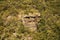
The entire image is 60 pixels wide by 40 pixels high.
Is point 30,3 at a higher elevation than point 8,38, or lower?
higher

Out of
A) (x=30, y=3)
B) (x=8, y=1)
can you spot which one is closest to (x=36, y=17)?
(x=30, y=3)

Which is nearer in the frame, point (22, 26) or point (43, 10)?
point (22, 26)

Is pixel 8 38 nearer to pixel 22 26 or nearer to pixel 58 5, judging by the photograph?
pixel 22 26

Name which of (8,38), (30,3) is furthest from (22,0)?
(8,38)

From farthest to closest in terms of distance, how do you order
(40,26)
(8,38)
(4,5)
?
1. (4,5)
2. (40,26)
3. (8,38)

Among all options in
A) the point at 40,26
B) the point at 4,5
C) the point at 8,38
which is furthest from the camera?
the point at 4,5

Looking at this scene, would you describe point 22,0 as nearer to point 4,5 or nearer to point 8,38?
point 4,5
